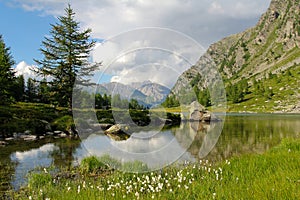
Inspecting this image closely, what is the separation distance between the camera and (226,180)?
8.48 metres

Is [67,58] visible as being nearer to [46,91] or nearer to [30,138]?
[30,138]

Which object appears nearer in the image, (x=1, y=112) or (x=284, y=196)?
(x=284, y=196)

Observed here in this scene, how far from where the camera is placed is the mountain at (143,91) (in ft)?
41.3

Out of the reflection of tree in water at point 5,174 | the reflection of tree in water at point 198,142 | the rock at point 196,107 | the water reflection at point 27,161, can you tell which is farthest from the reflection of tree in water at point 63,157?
the rock at point 196,107

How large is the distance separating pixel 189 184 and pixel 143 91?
19.3 ft

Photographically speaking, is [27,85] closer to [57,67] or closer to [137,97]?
[57,67]

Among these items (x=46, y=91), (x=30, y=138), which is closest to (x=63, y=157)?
(x=30, y=138)

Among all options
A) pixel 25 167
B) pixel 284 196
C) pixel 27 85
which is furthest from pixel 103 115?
pixel 27 85

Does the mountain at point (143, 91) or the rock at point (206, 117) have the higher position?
the mountain at point (143, 91)

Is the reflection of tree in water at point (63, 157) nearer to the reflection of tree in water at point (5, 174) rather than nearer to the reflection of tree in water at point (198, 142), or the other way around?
the reflection of tree in water at point (5, 174)

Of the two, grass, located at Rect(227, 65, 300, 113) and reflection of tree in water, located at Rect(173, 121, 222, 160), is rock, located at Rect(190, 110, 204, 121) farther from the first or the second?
grass, located at Rect(227, 65, 300, 113)

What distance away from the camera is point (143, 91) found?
13.0m

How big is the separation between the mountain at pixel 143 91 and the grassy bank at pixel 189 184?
10.8 feet

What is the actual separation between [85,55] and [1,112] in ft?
41.9
